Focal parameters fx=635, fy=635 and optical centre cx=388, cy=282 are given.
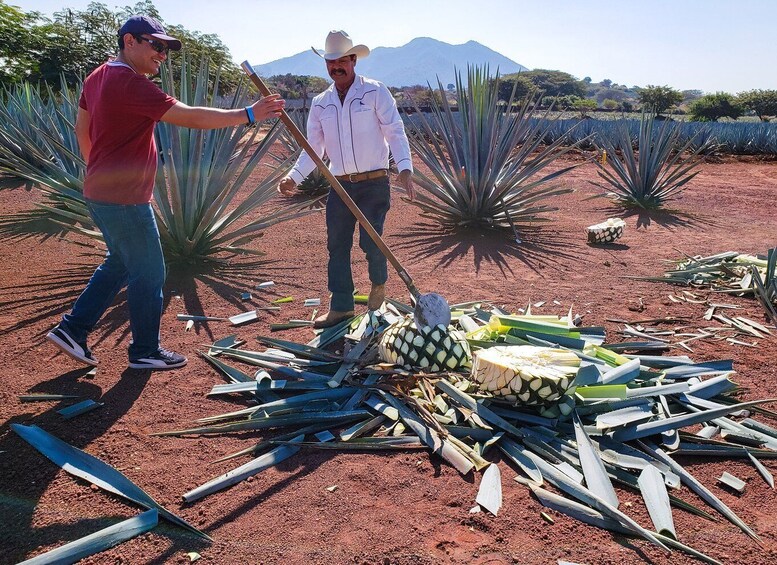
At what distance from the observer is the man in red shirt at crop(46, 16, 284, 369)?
2680mm

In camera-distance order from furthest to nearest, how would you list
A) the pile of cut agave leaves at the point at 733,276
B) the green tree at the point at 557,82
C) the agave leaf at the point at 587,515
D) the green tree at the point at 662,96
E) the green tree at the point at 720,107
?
the green tree at the point at 557,82, the green tree at the point at 662,96, the green tree at the point at 720,107, the pile of cut agave leaves at the point at 733,276, the agave leaf at the point at 587,515

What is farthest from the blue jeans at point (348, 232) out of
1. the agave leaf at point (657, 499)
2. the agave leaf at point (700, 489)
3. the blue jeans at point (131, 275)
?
the agave leaf at point (657, 499)

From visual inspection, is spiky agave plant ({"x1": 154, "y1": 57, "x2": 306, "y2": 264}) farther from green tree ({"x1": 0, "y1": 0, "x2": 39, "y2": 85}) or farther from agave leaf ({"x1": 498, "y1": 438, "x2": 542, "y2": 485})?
green tree ({"x1": 0, "y1": 0, "x2": 39, "y2": 85})

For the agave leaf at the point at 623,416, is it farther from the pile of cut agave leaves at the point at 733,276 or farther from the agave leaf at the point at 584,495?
the pile of cut agave leaves at the point at 733,276

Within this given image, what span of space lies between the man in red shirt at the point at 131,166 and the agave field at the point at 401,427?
0.71 feet

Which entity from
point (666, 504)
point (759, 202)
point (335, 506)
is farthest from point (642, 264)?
point (759, 202)

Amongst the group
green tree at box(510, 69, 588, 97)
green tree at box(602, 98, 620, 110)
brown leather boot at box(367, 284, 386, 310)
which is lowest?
brown leather boot at box(367, 284, 386, 310)

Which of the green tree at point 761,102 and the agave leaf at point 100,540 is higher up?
the green tree at point 761,102

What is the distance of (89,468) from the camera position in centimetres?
218

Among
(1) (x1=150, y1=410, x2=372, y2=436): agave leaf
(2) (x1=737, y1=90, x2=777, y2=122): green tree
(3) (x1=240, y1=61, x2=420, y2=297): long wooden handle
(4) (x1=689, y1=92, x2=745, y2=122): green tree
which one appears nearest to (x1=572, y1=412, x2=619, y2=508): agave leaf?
(1) (x1=150, y1=410, x2=372, y2=436): agave leaf

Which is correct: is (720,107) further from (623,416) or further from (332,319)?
(623,416)

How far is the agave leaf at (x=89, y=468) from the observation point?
78.3 inches

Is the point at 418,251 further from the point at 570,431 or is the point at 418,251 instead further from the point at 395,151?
the point at 570,431

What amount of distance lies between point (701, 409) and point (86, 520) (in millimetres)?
2341
